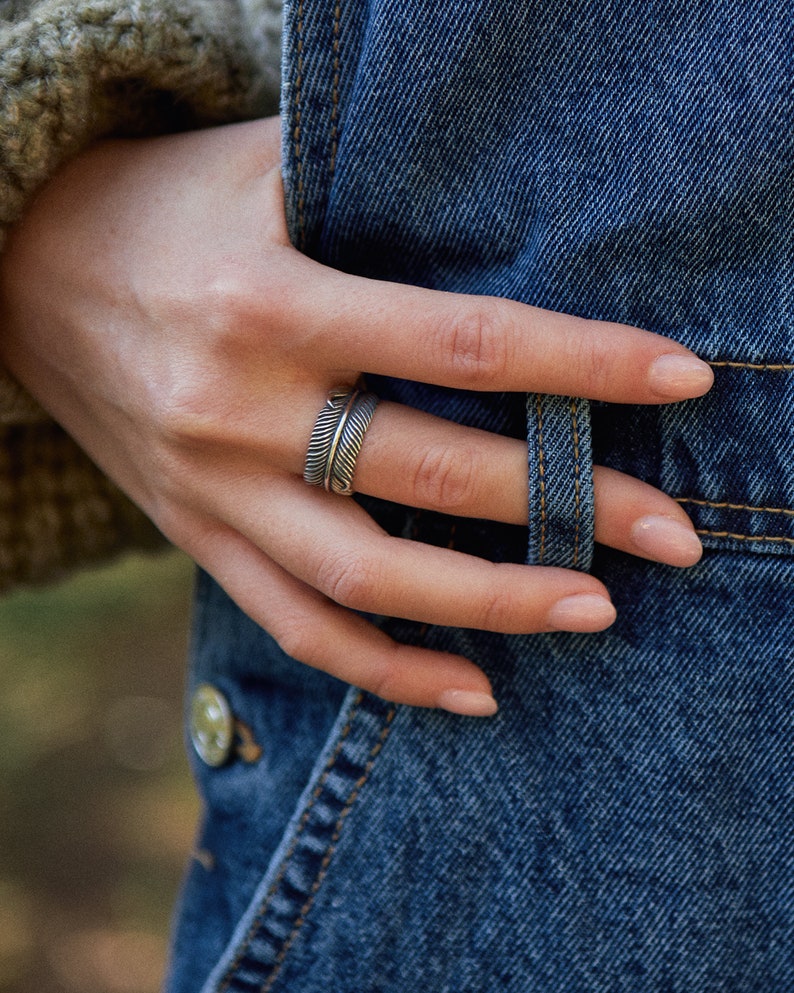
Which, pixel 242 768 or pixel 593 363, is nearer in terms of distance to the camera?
pixel 593 363

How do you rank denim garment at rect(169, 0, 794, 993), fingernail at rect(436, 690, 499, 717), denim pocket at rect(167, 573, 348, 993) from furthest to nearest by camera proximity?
denim pocket at rect(167, 573, 348, 993), fingernail at rect(436, 690, 499, 717), denim garment at rect(169, 0, 794, 993)

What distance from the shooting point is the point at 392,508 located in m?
0.85

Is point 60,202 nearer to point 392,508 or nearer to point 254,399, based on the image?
point 254,399

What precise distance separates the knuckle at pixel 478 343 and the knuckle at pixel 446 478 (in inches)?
2.4

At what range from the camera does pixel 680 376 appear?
0.67 m

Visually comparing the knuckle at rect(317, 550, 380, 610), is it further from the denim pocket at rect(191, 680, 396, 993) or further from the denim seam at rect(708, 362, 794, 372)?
the denim seam at rect(708, 362, 794, 372)

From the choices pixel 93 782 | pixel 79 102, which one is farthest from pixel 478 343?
pixel 93 782

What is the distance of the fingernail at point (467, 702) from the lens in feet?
2.53

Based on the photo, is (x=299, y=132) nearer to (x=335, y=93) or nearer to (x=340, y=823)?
(x=335, y=93)

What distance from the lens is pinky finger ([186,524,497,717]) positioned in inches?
30.8

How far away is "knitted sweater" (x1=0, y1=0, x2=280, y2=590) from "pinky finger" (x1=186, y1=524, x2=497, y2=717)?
0.95 feet

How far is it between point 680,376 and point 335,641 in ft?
1.24

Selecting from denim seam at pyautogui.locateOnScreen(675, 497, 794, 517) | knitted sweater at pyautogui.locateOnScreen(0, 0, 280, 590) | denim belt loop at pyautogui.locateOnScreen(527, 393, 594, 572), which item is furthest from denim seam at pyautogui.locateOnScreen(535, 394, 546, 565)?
knitted sweater at pyautogui.locateOnScreen(0, 0, 280, 590)

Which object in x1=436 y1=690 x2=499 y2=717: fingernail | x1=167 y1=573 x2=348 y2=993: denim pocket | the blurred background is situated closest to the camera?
x1=436 y1=690 x2=499 y2=717: fingernail
